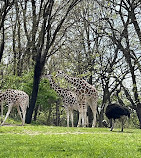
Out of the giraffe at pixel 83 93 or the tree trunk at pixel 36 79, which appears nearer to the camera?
the giraffe at pixel 83 93

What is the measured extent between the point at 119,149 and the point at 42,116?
31.2 meters

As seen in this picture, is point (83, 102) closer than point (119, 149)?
No

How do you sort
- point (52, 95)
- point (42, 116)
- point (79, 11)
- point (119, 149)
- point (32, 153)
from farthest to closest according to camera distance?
point (42, 116) → point (79, 11) → point (52, 95) → point (119, 149) → point (32, 153)

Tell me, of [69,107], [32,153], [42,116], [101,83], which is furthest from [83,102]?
[42,116]

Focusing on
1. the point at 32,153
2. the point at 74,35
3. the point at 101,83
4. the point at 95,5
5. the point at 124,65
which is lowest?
the point at 32,153

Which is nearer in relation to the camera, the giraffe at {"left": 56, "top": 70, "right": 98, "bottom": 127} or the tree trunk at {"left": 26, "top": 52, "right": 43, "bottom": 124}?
the giraffe at {"left": 56, "top": 70, "right": 98, "bottom": 127}

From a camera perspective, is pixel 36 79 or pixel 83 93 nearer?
pixel 83 93

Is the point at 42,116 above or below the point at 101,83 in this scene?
below

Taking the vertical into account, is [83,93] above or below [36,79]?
below

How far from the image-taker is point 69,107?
64.7 feet

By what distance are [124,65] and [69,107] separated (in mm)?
9500

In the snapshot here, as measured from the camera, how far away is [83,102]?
17.8 metres

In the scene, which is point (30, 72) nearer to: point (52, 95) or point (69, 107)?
point (52, 95)

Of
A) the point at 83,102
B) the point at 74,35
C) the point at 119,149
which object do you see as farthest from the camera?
the point at 74,35
